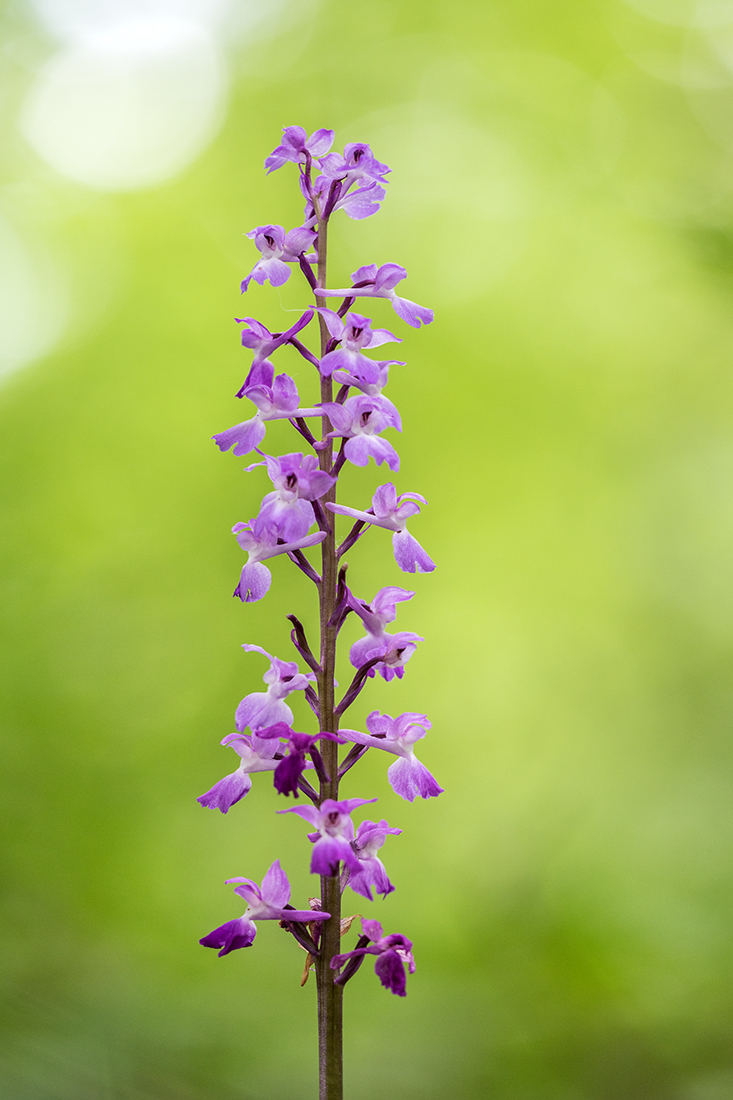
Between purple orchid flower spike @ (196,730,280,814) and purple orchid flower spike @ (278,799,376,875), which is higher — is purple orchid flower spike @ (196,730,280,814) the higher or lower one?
the higher one

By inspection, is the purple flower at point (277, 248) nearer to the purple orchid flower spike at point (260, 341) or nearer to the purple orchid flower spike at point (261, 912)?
the purple orchid flower spike at point (260, 341)

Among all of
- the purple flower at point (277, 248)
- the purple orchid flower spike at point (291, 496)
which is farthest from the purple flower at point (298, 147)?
the purple orchid flower spike at point (291, 496)

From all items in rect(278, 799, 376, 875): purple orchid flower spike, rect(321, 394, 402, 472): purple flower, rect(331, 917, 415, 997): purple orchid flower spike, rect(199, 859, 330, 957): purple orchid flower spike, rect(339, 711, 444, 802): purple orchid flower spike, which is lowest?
rect(331, 917, 415, 997): purple orchid flower spike

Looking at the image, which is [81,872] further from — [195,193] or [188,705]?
[195,193]

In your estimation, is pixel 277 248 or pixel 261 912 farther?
pixel 277 248

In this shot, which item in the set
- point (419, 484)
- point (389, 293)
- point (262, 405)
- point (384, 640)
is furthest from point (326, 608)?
point (419, 484)

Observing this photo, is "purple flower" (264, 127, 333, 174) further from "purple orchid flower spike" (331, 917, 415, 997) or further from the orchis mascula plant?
"purple orchid flower spike" (331, 917, 415, 997)

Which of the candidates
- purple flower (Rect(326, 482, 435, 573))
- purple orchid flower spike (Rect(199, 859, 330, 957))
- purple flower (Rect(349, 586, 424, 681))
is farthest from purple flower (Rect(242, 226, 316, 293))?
purple orchid flower spike (Rect(199, 859, 330, 957))

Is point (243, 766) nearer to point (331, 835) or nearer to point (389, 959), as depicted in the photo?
point (331, 835)
